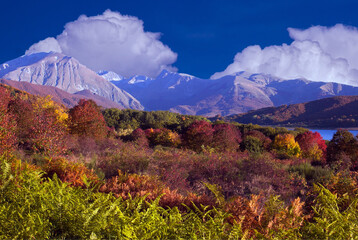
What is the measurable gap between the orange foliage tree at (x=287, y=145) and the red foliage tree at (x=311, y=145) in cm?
50

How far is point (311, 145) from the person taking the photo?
19.3 metres

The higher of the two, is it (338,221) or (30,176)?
(30,176)

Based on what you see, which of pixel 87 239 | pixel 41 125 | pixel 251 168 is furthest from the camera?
pixel 41 125

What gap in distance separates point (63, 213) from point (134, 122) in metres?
34.9

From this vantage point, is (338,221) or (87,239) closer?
(87,239)

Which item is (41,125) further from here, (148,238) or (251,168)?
(148,238)

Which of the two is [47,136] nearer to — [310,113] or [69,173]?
[69,173]

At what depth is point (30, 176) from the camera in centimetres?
334

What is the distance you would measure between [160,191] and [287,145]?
696 inches

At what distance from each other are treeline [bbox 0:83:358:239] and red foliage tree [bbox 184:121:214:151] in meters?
0.11

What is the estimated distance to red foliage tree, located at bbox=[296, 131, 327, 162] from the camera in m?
18.7

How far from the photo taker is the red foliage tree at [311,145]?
18688 millimetres

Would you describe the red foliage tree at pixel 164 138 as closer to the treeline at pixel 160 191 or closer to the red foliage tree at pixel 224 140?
the treeline at pixel 160 191

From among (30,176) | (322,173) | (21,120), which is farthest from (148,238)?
(21,120)
